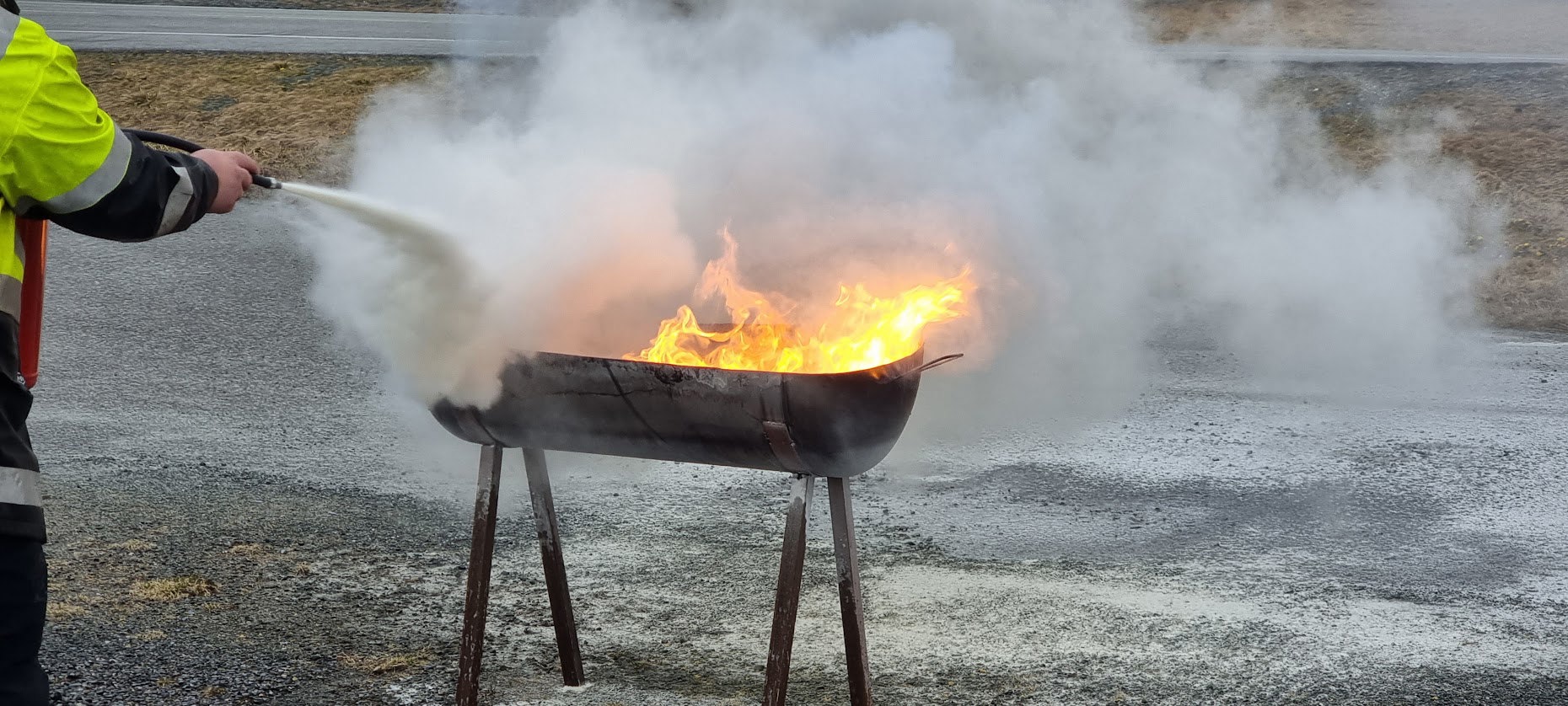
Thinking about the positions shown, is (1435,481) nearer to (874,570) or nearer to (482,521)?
(874,570)

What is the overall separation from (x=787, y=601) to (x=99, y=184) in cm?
172

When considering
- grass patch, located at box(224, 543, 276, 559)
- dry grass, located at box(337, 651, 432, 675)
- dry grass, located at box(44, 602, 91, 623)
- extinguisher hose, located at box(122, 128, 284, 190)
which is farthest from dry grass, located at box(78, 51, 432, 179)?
extinguisher hose, located at box(122, 128, 284, 190)

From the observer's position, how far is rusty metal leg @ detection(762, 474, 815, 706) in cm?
313

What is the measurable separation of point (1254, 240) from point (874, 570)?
15.0 ft

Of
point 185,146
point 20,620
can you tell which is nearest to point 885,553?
point 185,146

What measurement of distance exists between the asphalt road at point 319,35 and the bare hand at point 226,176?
7293 mm

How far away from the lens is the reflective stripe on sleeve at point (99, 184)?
7.14 ft

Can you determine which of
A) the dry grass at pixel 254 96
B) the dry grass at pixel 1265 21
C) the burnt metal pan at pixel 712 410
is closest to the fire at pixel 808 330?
the burnt metal pan at pixel 712 410

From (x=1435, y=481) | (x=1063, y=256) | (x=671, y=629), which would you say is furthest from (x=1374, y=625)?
(x=1063, y=256)

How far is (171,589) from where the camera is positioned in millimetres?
4086

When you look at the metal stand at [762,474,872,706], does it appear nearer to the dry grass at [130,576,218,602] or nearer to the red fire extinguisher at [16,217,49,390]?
the red fire extinguisher at [16,217,49,390]

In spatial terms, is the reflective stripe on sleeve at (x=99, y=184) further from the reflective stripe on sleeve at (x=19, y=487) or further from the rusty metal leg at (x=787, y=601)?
the rusty metal leg at (x=787, y=601)

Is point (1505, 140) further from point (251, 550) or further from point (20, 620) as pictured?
point (20, 620)

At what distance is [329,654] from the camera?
3.72 m
